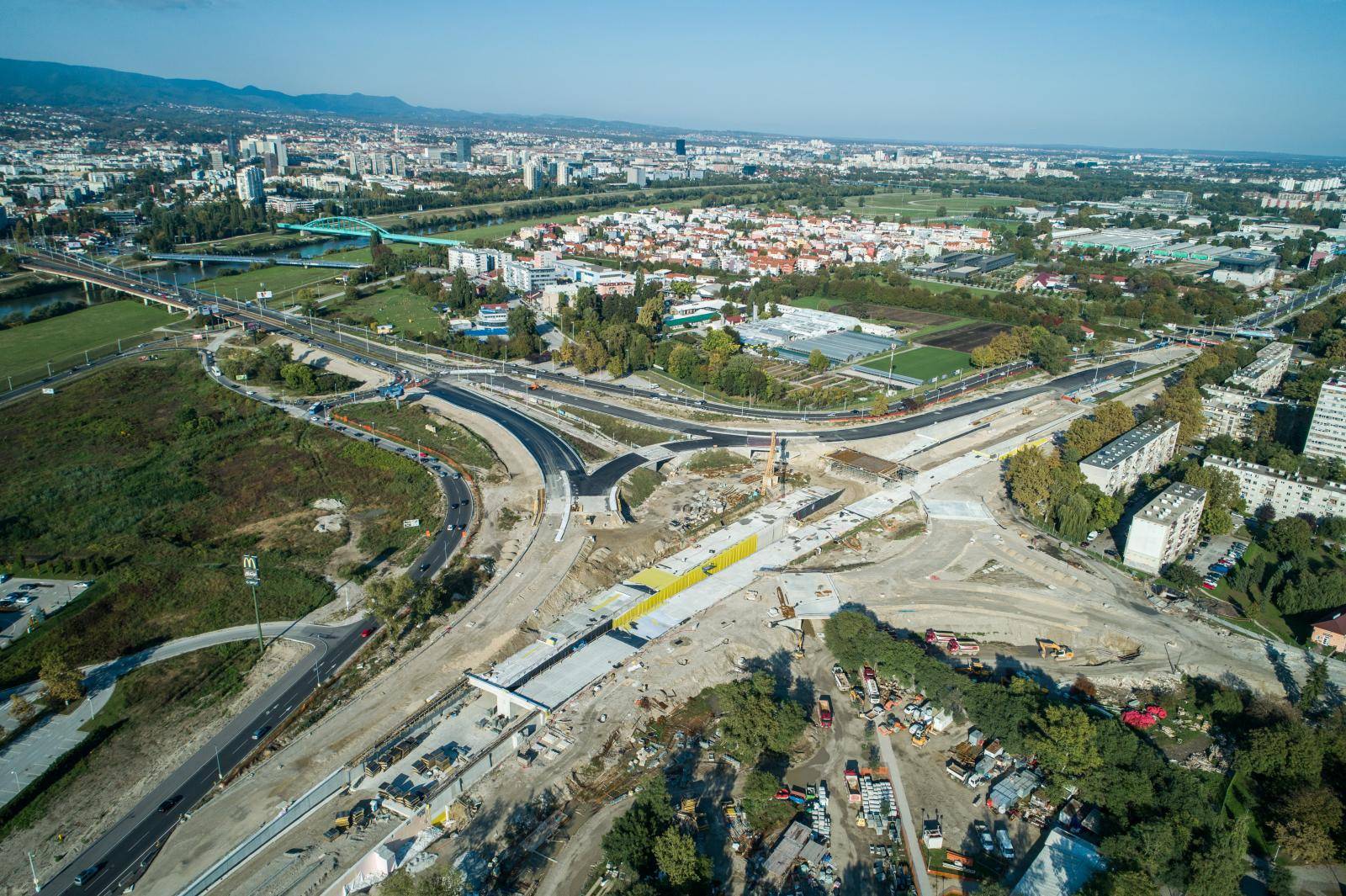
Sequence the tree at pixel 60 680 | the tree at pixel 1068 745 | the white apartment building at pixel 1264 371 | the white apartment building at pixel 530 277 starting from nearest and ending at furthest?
the tree at pixel 1068 745 < the tree at pixel 60 680 < the white apartment building at pixel 1264 371 < the white apartment building at pixel 530 277

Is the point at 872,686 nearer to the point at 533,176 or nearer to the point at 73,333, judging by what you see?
the point at 73,333

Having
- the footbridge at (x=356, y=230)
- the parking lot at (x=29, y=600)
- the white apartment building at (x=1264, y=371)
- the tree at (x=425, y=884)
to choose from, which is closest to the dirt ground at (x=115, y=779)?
the tree at (x=425, y=884)

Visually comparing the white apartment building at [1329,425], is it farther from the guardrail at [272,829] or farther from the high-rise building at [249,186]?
the high-rise building at [249,186]

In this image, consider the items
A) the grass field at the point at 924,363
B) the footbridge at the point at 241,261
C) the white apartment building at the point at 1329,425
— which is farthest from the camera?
the footbridge at the point at 241,261

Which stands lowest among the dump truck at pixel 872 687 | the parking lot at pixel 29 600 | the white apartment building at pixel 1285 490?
→ the dump truck at pixel 872 687

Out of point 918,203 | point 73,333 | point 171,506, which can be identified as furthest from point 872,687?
point 918,203

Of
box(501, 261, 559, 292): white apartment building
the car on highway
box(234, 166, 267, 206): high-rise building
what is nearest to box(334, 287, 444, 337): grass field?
box(501, 261, 559, 292): white apartment building

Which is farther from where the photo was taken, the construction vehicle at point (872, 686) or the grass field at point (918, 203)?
the grass field at point (918, 203)
